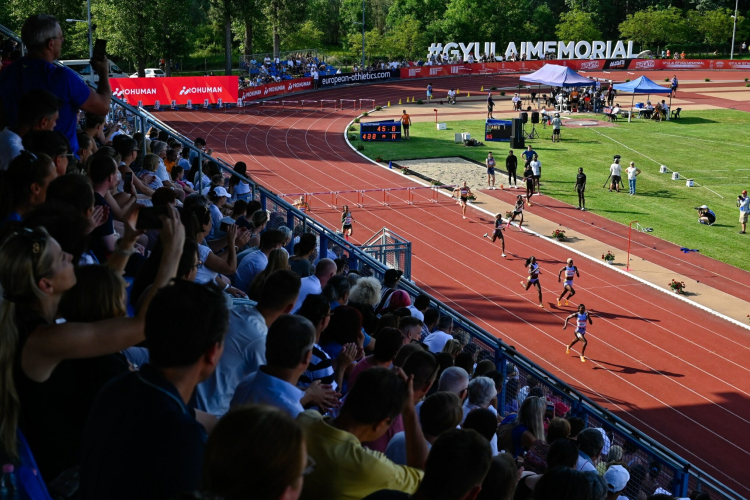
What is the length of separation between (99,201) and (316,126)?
43.4 meters

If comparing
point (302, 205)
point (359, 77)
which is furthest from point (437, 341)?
point (359, 77)

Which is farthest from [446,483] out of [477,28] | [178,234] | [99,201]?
[477,28]

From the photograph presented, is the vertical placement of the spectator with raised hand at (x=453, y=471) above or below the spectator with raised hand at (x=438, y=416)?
above

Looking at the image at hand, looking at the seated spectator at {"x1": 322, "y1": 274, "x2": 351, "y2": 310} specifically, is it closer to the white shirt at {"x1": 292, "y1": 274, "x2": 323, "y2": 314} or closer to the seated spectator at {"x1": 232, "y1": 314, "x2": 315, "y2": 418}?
the white shirt at {"x1": 292, "y1": 274, "x2": 323, "y2": 314}

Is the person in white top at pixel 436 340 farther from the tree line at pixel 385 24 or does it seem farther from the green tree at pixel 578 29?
the green tree at pixel 578 29

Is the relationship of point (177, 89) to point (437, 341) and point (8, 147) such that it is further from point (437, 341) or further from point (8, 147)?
point (8, 147)

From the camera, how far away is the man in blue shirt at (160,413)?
10.5 feet

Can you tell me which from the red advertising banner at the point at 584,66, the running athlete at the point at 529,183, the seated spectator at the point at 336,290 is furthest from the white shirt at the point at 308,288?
the red advertising banner at the point at 584,66

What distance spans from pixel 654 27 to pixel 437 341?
84599 mm

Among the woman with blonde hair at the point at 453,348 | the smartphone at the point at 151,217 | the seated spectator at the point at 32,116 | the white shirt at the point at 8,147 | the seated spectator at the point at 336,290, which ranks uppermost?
the seated spectator at the point at 32,116

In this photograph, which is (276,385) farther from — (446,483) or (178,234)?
(446,483)

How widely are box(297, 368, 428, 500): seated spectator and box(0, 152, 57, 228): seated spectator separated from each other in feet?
8.71

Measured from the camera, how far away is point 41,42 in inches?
284

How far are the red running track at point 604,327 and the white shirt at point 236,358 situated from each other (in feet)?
39.6
